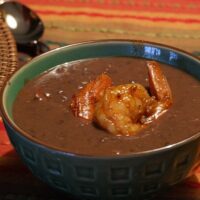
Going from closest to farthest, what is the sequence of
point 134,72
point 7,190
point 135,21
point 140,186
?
point 140,186 → point 7,190 → point 134,72 → point 135,21

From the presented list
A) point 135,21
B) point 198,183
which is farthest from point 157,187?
point 135,21

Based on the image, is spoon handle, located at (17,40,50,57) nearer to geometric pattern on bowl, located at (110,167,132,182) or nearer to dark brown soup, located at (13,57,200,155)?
dark brown soup, located at (13,57,200,155)

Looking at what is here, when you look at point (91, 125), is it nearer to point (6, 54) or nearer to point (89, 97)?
point (89, 97)

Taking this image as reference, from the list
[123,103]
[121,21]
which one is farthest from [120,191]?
[121,21]

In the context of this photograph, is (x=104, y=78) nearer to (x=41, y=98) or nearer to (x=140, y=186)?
(x=41, y=98)

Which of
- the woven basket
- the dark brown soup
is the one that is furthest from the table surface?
the dark brown soup

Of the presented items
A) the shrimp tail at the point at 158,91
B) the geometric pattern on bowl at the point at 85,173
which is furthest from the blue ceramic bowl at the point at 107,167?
the shrimp tail at the point at 158,91
